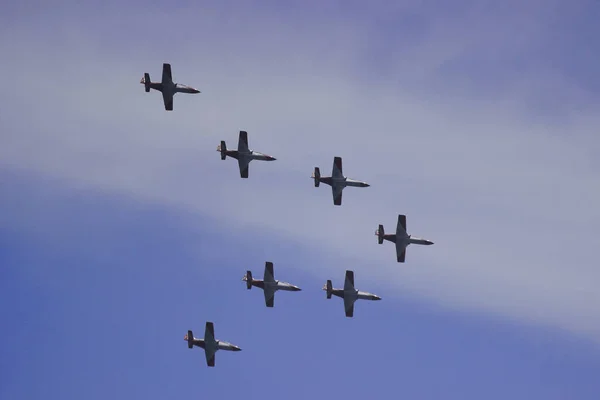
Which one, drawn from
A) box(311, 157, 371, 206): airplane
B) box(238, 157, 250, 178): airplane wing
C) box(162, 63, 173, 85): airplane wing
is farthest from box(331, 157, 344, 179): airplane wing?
box(162, 63, 173, 85): airplane wing

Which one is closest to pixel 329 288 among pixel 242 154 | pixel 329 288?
pixel 329 288

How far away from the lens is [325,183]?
494 feet

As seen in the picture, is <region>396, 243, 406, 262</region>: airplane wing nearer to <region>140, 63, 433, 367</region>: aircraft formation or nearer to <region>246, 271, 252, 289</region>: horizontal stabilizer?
<region>140, 63, 433, 367</region>: aircraft formation

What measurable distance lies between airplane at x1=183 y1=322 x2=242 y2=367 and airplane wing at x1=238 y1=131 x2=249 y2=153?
72.8 feet

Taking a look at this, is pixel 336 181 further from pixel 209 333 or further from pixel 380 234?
pixel 209 333

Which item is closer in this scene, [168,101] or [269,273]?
[168,101]

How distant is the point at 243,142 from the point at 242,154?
150cm

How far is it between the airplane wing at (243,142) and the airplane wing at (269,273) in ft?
49.4

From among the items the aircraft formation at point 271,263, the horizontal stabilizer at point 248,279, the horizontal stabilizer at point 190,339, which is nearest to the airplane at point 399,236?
the aircraft formation at point 271,263

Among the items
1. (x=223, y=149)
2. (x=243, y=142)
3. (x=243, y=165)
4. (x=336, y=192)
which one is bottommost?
(x=336, y=192)

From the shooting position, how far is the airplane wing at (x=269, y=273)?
153 meters

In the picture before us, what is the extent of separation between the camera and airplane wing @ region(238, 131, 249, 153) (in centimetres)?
14850

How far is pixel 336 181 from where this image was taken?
15038 centimetres

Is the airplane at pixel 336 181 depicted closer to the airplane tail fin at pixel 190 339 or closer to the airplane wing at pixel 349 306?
→ the airplane wing at pixel 349 306
